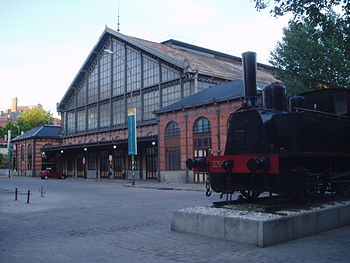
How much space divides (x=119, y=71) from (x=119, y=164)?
40.2 ft

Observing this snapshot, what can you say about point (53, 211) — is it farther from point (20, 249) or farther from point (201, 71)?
point (201, 71)

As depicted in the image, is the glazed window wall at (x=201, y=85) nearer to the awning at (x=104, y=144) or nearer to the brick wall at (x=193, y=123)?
the brick wall at (x=193, y=123)

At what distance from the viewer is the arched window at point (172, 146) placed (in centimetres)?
3139

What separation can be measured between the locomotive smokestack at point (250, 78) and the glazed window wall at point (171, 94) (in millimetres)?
27261

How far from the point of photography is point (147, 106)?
41781 millimetres

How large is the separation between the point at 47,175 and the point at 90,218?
39485mm

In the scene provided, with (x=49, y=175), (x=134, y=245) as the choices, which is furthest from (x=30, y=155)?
(x=134, y=245)

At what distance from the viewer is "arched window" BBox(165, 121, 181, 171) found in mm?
31391

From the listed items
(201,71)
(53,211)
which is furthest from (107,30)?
(53,211)

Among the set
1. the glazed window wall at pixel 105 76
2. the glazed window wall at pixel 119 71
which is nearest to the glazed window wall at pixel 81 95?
the glazed window wall at pixel 105 76

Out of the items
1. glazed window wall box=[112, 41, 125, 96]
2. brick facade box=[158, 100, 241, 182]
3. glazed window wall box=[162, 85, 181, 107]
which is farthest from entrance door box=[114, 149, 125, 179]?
brick facade box=[158, 100, 241, 182]

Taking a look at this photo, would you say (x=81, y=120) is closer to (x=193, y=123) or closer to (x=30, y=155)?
(x=30, y=155)

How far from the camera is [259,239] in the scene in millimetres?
6852

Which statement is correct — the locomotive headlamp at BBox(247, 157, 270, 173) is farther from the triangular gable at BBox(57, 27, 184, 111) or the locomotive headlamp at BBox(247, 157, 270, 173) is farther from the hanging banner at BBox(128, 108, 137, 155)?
the triangular gable at BBox(57, 27, 184, 111)
